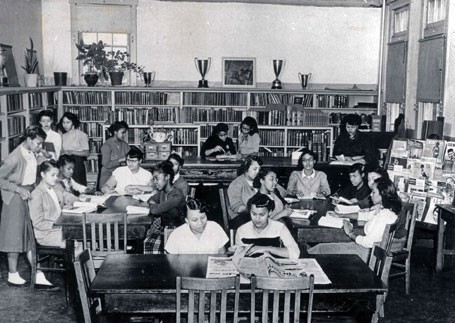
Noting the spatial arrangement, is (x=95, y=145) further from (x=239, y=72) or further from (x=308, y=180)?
(x=308, y=180)

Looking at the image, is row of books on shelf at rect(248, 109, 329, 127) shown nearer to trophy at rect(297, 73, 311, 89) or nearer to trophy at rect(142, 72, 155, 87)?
trophy at rect(297, 73, 311, 89)

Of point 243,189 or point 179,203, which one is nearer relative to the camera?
point 179,203

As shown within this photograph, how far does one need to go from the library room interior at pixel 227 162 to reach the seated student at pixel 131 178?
22 mm

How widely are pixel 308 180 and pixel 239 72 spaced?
179 inches

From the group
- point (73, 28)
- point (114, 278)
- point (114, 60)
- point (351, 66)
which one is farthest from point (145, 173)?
point (351, 66)

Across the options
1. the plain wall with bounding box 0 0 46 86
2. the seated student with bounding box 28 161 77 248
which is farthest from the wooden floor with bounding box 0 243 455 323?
the plain wall with bounding box 0 0 46 86

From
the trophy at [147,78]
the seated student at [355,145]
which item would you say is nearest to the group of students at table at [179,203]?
the seated student at [355,145]

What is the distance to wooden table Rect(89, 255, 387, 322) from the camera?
127 inches

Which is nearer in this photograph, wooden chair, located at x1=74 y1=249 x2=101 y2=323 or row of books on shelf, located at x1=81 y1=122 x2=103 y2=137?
wooden chair, located at x1=74 y1=249 x2=101 y2=323

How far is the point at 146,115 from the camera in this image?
33.7ft

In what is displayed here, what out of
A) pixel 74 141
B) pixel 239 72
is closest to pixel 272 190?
pixel 74 141

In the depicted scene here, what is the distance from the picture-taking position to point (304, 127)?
32.9 ft

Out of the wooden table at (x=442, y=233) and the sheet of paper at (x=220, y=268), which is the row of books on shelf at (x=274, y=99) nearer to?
the wooden table at (x=442, y=233)

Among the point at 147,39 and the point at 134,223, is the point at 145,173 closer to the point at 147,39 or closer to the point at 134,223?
the point at 134,223
